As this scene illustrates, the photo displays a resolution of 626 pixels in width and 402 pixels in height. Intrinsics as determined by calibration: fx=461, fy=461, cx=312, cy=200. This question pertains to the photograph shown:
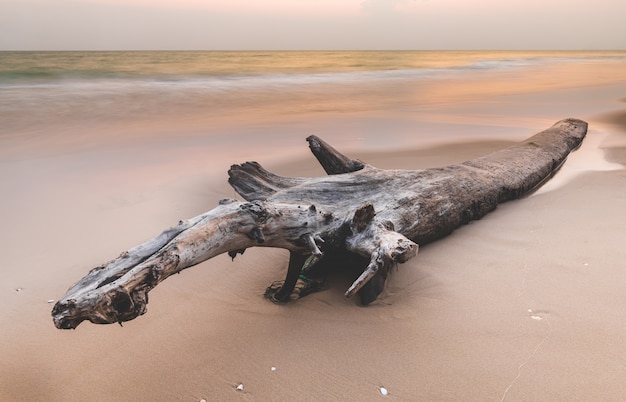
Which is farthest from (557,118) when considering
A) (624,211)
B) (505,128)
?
(624,211)

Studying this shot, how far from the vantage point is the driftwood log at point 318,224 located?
190 cm

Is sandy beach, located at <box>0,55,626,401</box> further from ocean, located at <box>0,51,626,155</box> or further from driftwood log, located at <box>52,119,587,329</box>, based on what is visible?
ocean, located at <box>0,51,626,155</box>

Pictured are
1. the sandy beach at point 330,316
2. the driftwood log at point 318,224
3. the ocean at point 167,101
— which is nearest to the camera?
the driftwood log at point 318,224

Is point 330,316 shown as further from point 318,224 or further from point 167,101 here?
point 167,101

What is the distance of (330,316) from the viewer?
2621 millimetres

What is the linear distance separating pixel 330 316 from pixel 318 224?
0.54 meters

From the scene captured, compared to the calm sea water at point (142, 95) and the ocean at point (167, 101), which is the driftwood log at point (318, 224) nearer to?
the ocean at point (167, 101)

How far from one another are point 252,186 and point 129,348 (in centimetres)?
145

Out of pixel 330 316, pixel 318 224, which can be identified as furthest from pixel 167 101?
pixel 330 316

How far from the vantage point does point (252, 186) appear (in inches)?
136

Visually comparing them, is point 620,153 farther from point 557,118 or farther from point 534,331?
point 534,331

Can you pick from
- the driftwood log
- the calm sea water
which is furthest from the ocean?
the driftwood log

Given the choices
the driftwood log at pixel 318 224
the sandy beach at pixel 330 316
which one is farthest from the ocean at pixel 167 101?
the driftwood log at pixel 318 224

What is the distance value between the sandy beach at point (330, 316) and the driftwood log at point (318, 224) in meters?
0.24
